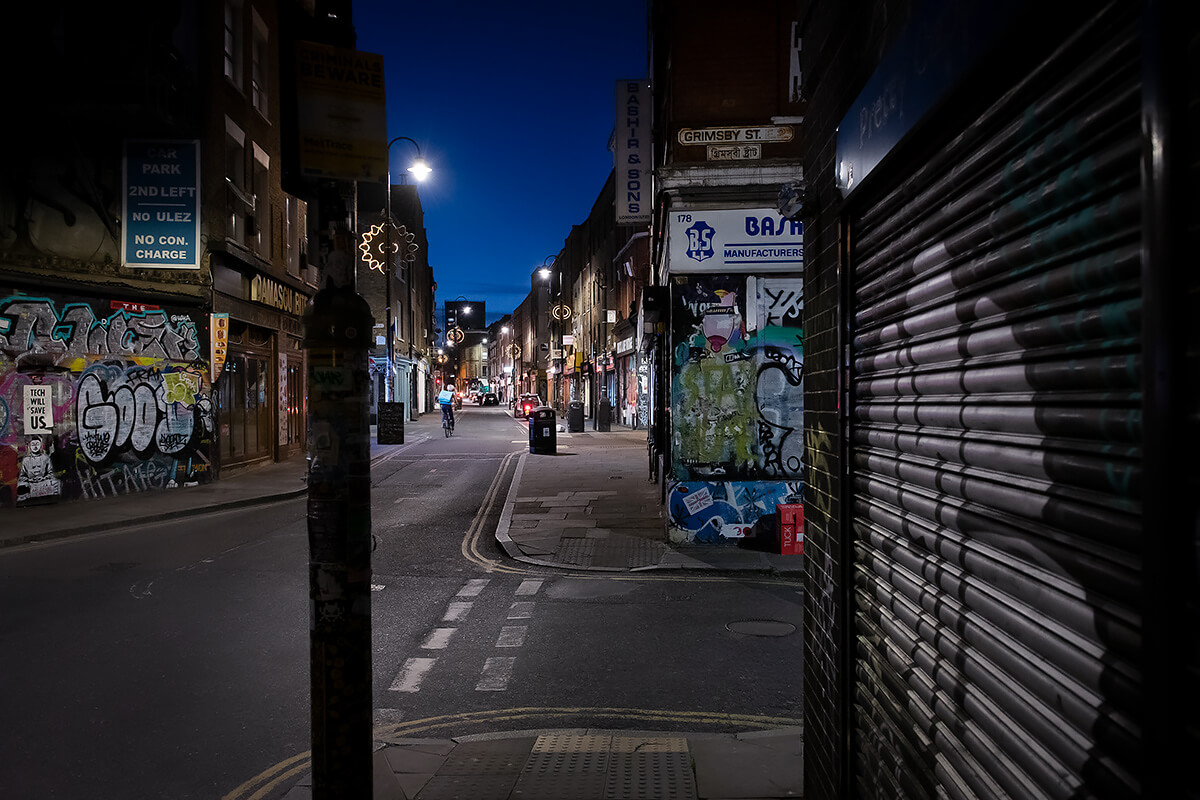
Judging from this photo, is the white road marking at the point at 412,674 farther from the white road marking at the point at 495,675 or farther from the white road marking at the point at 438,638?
the white road marking at the point at 495,675

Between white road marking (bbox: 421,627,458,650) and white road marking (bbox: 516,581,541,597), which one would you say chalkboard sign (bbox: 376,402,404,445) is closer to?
white road marking (bbox: 516,581,541,597)

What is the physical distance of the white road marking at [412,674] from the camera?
218 inches

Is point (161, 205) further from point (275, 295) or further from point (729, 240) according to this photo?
point (729, 240)

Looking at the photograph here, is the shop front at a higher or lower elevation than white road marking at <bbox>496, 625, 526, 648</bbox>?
higher

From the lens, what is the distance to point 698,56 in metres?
11.0

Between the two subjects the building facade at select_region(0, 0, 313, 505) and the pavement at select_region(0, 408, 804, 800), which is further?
the building facade at select_region(0, 0, 313, 505)

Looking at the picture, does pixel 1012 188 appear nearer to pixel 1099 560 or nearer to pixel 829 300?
pixel 1099 560

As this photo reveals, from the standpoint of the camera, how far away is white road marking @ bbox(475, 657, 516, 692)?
18.1 feet

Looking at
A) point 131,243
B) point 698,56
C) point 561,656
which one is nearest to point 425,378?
point 131,243

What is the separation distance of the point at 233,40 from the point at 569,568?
54.1ft

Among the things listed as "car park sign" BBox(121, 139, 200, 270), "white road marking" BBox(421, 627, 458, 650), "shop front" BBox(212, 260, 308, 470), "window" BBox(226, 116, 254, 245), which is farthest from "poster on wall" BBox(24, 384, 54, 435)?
"white road marking" BBox(421, 627, 458, 650)

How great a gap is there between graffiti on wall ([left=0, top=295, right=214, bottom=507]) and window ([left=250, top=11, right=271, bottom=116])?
6996mm

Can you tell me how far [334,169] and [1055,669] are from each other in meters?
3.22

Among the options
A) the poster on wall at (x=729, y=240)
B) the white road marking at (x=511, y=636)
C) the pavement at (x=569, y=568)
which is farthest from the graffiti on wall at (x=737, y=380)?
the white road marking at (x=511, y=636)
